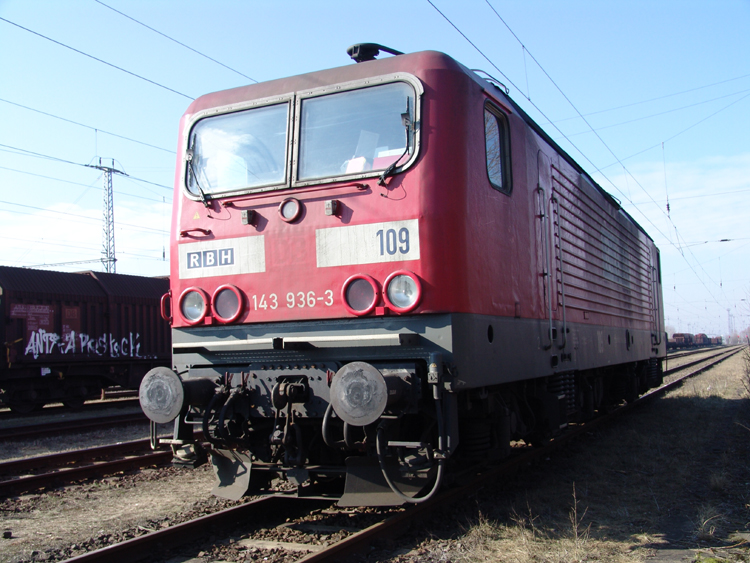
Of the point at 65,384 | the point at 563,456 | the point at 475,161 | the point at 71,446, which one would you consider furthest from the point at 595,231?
the point at 65,384

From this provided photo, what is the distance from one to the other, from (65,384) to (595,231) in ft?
42.1

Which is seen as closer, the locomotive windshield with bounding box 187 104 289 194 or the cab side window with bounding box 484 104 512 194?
the locomotive windshield with bounding box 187 104 289 194

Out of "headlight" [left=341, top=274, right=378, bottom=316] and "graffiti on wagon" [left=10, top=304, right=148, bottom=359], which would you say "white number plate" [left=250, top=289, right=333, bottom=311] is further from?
"graffiti on wagon" [left=10, top=304, right=148, bottom=359]

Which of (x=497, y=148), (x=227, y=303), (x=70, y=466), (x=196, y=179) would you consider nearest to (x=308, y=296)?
(x=227, y=303)

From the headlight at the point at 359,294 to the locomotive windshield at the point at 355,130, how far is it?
84 centimetres

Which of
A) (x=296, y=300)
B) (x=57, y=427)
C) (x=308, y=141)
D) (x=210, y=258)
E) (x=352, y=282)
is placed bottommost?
(x=57, y=427)

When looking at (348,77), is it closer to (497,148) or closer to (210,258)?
(497,148)

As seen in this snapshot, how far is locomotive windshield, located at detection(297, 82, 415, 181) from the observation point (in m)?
4.88

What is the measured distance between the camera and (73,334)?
1576 cm

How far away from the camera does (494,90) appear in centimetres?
578

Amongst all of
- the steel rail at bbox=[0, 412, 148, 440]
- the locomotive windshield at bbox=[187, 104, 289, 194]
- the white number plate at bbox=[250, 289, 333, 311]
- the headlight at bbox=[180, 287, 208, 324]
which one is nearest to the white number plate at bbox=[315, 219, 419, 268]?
the white number plate at bbox=[250, 289, 333, 311]

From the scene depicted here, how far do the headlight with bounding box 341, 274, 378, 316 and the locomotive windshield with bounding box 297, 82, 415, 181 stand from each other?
2.77 ft

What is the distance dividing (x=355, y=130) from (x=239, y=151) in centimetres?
110

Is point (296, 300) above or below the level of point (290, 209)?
below
